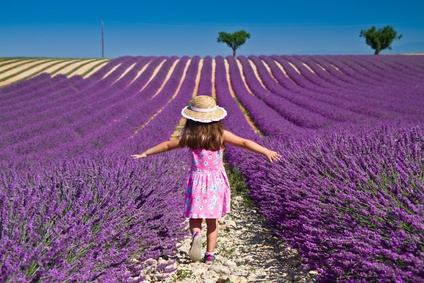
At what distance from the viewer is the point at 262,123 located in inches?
412

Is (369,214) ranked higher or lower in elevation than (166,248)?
higher

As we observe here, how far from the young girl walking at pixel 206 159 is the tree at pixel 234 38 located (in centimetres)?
4581

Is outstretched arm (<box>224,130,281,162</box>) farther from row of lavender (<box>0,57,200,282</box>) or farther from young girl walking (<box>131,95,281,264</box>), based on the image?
row of lavender (<box>0,57,200,282</box>)

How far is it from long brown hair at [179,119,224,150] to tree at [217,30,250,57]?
45.8 meters

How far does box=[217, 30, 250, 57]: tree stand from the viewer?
156 ft

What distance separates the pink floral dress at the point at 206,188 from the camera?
10.2 feet

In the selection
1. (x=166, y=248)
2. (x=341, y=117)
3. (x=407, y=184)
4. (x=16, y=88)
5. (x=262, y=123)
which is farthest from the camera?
(x=16, y=88)

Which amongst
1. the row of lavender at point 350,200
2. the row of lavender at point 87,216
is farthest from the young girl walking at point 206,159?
the row of lavender at point 350,200

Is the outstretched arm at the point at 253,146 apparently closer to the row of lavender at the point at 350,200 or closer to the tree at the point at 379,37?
the row of lavender at the point at 350,200

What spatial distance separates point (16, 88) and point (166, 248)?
56.1 ft

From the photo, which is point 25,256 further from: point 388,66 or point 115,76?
point 388,66

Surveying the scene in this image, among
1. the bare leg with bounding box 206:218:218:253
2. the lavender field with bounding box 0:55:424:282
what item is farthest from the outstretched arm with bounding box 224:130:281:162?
the bare leg with bounding box 206:218:218:253

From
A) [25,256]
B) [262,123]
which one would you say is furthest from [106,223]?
[262,123]

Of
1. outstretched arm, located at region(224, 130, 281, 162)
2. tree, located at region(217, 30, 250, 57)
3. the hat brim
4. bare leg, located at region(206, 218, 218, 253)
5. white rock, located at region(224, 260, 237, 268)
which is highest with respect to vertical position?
tree, located at region(217, 30, 250, 57)
